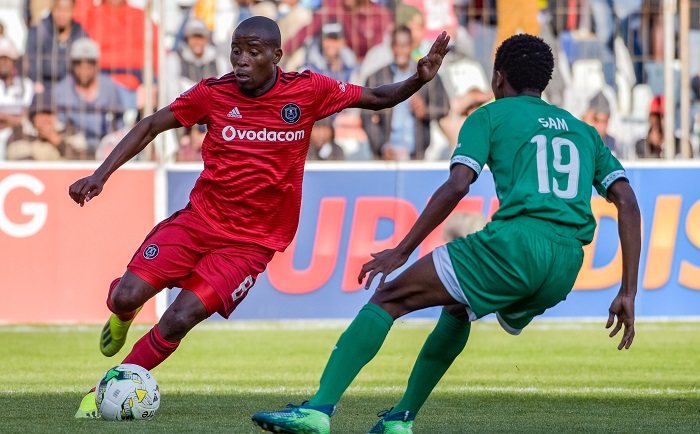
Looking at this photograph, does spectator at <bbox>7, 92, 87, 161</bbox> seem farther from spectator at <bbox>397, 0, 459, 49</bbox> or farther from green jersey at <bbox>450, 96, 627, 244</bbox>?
green jersey at <bbox>450, 96, 627, 244</bbox>

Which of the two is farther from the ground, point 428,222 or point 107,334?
point 428,222

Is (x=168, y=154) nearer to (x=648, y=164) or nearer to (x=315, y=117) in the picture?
(x=648, y=164)

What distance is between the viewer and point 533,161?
5.47 m

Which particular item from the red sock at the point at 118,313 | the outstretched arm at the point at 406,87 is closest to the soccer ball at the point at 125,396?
the red sock at the point at 118,313

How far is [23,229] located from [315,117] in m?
6.32

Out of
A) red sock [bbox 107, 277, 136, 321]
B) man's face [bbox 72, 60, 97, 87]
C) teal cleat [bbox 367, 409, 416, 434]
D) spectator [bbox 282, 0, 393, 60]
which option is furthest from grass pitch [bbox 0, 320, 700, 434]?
spectator [bbox 282, 0, 393, 60]

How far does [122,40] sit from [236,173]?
6986mm

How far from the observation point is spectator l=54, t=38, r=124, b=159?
1327 cm

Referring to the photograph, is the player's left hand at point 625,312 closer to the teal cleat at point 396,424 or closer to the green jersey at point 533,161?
the green jersey at point 533,161

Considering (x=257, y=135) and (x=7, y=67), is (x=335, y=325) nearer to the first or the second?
(x=7, y=67)

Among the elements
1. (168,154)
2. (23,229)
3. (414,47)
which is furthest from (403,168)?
(23,229)

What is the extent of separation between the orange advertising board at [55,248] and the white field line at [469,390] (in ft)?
15.2

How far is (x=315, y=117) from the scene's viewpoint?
23.6 ft

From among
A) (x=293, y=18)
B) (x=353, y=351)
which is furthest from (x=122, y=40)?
(x=353, y=351)
